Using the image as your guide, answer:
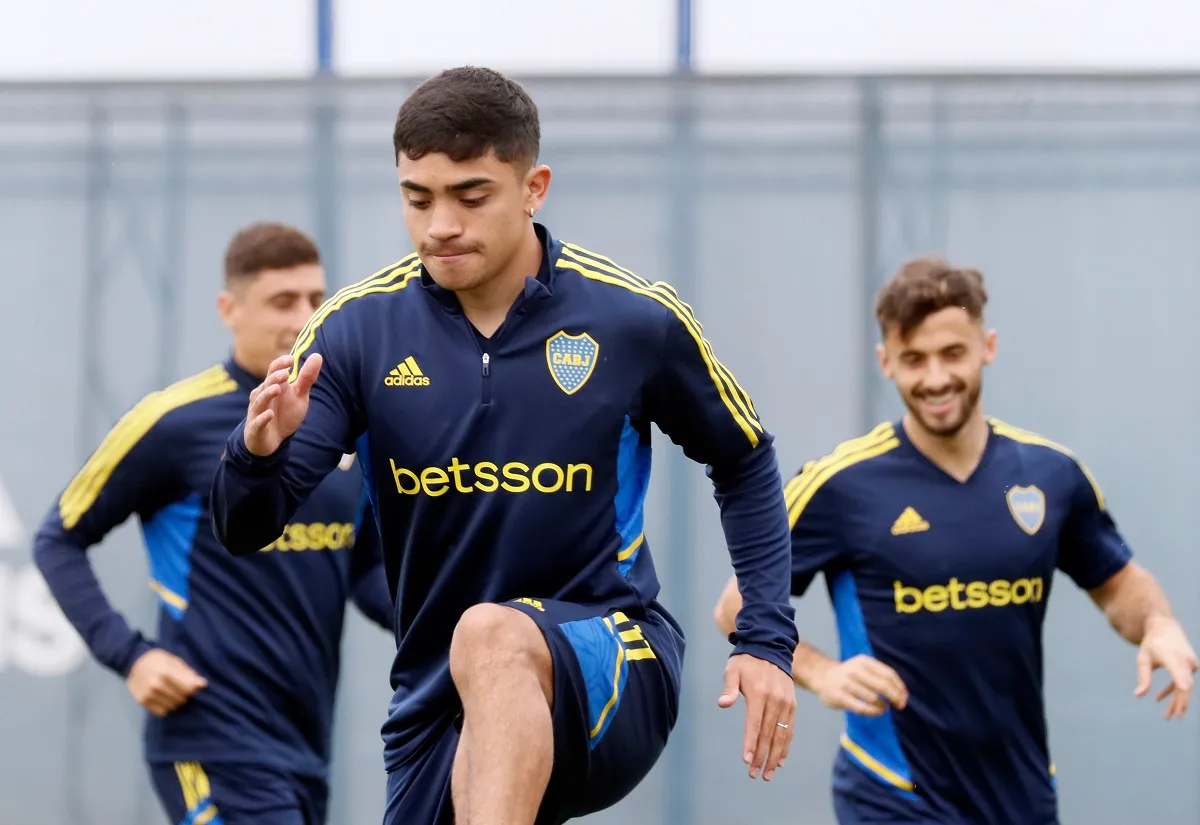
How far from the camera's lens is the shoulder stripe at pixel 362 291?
135 inches

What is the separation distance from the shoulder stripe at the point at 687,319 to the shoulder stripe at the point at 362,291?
29 cm

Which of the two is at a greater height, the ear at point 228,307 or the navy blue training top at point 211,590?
the ear at point 228,307

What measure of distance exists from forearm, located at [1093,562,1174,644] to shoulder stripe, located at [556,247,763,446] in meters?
1.65

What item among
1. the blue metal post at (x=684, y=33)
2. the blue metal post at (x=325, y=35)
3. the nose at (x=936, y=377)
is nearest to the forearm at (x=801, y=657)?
the nose at (x=936, y=377)

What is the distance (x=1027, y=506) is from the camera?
15.7 ft

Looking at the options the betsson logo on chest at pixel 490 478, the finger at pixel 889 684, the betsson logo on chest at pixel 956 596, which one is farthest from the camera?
the betsson logo on chest at pixel 956 596

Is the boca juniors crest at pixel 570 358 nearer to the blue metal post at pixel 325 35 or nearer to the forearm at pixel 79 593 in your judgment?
the forearm at pixel 79 593

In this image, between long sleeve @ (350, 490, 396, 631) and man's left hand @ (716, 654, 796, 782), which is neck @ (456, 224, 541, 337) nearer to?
man's left hand @ (716, 654, 796, 782)

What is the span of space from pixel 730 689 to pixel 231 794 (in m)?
2.03

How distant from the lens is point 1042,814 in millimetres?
4645

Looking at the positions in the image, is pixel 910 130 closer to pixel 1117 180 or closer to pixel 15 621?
pixel 1117 180

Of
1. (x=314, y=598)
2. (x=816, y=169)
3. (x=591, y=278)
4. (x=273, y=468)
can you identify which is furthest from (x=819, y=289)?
(x=273, y=468)

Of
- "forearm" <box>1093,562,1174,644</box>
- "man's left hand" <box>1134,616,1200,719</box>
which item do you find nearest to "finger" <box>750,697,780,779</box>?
"man's left hand" <box>1134,616,1200,719</box>

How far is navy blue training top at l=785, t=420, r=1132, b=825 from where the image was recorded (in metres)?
4.62
